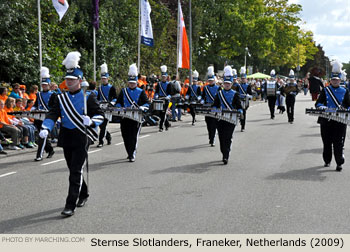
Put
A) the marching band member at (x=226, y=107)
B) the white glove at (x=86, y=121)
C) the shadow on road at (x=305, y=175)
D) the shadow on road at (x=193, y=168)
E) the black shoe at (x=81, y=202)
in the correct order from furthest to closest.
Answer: the marching band member at (x=226, y=107) < the shadow on road at (x=193, y=168) < the shadow on road at (x=305, y=175) < the black shoe at (x=81, y=202) < the white glove at (x=86, y=121)

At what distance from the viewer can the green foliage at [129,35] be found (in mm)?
21875

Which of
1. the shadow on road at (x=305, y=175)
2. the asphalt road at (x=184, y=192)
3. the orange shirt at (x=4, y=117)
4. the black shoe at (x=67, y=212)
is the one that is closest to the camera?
the asphalt road at (x=184, y=192)

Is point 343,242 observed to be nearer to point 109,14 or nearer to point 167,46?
point 109,14

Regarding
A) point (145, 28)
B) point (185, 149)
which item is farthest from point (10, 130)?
point (145, 28)

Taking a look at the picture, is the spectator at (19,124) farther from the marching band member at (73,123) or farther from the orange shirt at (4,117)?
the marching band member at (73,123)

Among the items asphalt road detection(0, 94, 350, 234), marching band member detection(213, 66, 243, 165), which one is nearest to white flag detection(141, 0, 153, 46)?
asphalt road detection(0, 94, 350, 234)

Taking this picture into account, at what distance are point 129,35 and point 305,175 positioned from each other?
26180mm

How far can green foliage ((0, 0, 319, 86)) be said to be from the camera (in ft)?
71.8

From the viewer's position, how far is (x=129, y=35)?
35125 millimetres

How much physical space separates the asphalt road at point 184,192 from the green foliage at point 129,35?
9.03 metres

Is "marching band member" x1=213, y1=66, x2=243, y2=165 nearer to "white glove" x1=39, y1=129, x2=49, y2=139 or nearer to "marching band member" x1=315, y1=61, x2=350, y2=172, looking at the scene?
"marching band member" x1=315, y1=61, x2=350, y2=172

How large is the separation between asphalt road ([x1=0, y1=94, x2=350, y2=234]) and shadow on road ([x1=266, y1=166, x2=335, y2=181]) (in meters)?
0.02

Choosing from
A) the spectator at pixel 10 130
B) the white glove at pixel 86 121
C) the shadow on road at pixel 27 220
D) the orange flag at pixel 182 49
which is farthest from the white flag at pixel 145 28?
the shadow on road at pixel 27 220

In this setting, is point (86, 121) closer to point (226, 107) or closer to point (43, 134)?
point (43, 134)
